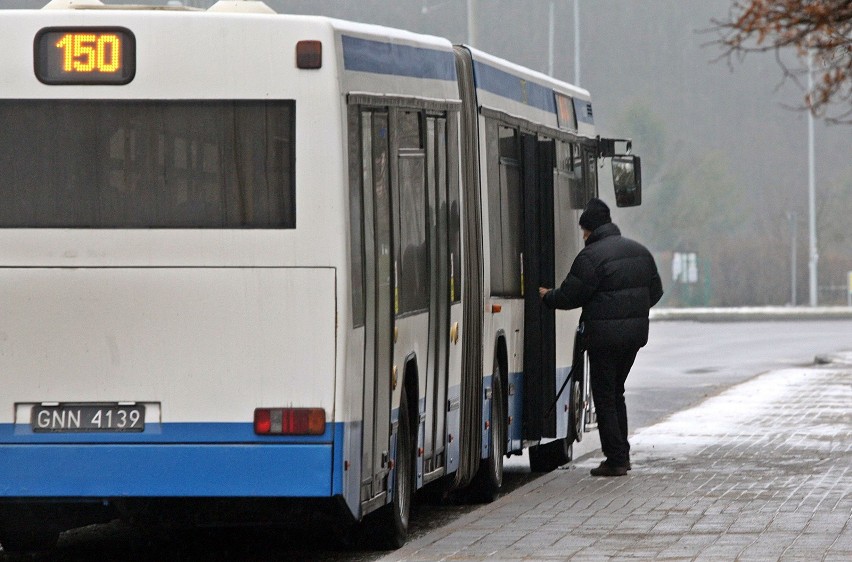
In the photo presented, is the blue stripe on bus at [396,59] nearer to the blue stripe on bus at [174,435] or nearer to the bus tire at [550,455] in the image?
the blue stripe on bus at [174,435]

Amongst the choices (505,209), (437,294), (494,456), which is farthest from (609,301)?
(437,294)

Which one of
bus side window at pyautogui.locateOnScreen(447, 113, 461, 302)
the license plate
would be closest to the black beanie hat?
bus side window at pyautogui.locateOnScreen(447, 113, 461, 302)

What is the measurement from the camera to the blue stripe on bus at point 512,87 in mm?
12195

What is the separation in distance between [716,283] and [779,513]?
76472 millimetres

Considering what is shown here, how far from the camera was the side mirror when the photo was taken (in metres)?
15.5

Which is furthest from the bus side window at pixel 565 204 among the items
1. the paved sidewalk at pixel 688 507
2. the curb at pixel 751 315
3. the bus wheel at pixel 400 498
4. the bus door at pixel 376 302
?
the curb at pixel 751 315

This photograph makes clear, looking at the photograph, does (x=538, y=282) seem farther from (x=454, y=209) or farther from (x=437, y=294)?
(x=437, y=294)

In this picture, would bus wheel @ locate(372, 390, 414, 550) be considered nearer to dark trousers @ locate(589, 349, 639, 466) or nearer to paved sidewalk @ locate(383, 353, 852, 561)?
paved sidewalk @ locate(383, 353, 852, 561)

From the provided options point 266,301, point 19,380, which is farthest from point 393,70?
point 19,380

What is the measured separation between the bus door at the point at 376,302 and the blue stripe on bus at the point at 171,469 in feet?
1.80

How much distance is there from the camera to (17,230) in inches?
344

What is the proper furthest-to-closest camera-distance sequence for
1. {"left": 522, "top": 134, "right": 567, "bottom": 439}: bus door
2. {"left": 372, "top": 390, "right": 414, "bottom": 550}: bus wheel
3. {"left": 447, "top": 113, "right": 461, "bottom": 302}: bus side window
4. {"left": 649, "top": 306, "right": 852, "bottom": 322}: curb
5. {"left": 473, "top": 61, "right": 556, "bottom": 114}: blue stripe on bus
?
1. {"left": 649, "top": 306, "right": 852, "bottom": 322}: curb
2. {"left": 522, "top": 134, "right": 567, "bottom": 439}: bus door
3. {"left": 473, "top": 61, "right": 556, "bottom": 114}: blue stripe on bus
4. {"left": 447, "top": 113, "right": 461, "bottom": 302}: bus side window
5. {"left": 372, "top": 390, "right": 414, "bottom": 550}: bus wheel

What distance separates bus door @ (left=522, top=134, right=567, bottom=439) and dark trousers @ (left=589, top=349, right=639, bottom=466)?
1.06 ft

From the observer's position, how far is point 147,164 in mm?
8711
